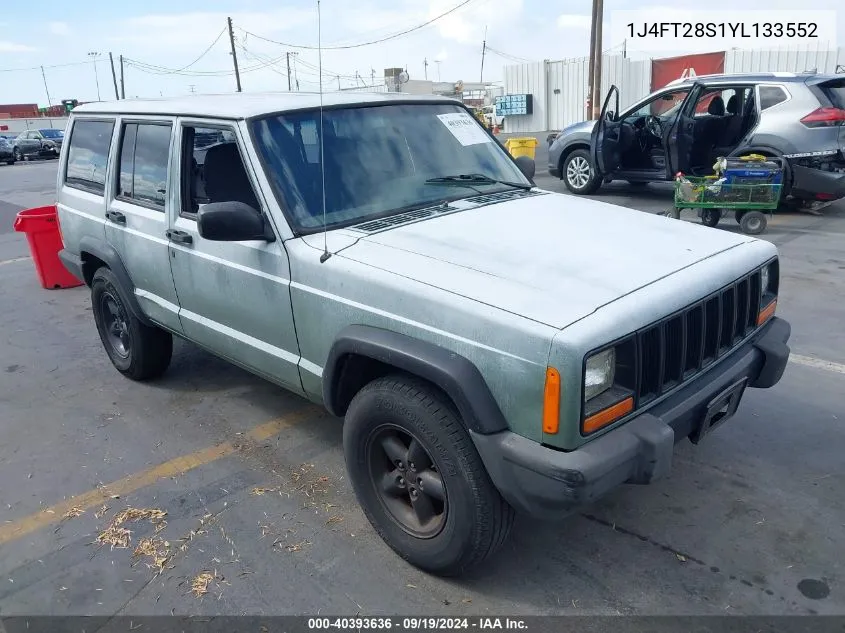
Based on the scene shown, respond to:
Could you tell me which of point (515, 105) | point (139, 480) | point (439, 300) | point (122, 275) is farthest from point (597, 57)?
point (439, 300)

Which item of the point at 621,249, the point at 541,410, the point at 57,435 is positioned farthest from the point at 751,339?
the point at 57,435

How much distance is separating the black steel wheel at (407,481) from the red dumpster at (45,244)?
6.09 m

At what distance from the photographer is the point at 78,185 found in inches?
196

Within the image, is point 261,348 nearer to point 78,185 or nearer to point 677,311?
point 677,311

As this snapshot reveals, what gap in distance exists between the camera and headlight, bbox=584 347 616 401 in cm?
230

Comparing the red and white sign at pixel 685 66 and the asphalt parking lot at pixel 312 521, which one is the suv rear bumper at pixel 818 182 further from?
the red and white sign at pixel 685 66

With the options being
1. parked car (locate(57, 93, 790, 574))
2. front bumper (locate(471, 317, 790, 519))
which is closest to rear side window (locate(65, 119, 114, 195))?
parked car (locate(57, 93, 790, 574))

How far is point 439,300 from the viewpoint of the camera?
8.22 feet

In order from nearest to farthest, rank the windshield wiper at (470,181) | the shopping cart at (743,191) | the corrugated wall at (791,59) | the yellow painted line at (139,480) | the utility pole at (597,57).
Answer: the yellow painted line at (139,480), the windshield wiper at (470,181), the shopping cart at (743,191), the utility pole at (597,57), the corrugated wall at (791,59)

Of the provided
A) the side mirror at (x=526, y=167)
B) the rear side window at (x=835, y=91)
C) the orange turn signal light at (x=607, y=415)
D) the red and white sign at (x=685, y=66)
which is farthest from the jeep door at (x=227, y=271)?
the red and white sign at (x=685, y=66)

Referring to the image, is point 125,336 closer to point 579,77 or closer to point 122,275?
point 122,275

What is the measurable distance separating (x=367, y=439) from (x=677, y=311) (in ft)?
4.46

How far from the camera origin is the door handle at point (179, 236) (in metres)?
3.71

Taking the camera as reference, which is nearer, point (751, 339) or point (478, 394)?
point (478, 394)
